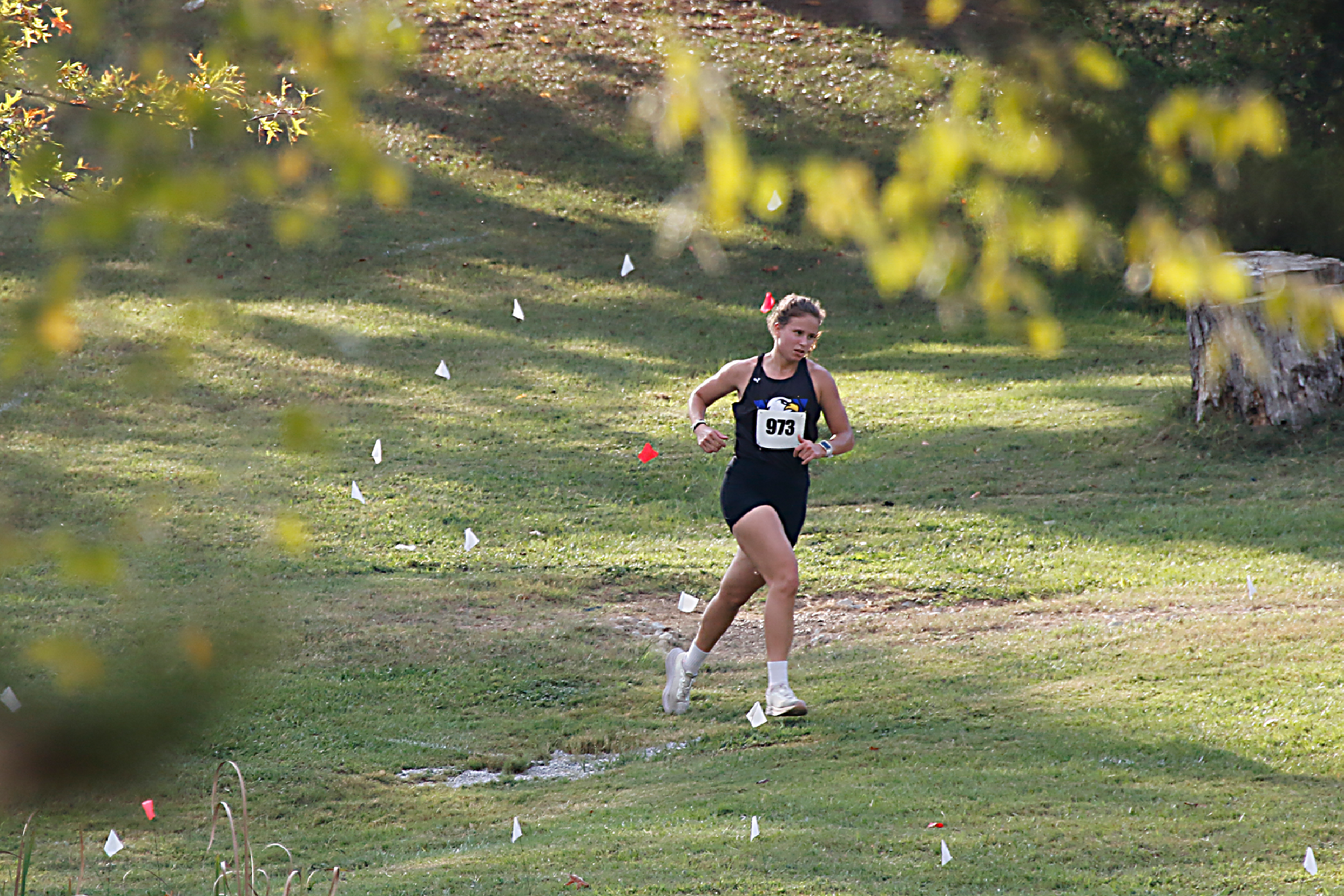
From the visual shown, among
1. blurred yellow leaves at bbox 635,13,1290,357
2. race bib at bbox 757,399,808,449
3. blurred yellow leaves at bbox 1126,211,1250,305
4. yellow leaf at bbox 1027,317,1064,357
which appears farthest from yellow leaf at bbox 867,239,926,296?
race bib at bbox 757,399,808,449

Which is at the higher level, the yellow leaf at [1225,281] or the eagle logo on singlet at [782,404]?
the yellow leaf at [1225,281]

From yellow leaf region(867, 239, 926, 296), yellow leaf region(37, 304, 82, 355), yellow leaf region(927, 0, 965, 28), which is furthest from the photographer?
yellow leaf region(867, 239, 926, 296)

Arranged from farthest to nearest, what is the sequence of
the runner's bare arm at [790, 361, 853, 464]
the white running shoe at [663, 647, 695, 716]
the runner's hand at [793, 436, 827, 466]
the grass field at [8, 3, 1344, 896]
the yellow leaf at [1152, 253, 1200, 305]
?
the white running shoe at [663, 647, 695, 716] → the runner's bare arm at [790, 361, 853, 464] → the runner's hand at [793, 436, 827, 466] → the grass field at [8, 3, 1344, 896] → the yellow leaf at [1152, 253, 1200, 305]

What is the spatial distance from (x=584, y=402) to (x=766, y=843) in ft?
36.8

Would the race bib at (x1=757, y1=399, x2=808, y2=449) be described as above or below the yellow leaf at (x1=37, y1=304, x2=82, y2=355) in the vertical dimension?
below

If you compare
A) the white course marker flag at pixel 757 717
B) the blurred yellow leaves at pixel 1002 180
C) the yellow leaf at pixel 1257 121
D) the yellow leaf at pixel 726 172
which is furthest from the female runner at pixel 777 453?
the yellow leaf at pixel 1257 121

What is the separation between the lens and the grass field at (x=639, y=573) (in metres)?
5.47

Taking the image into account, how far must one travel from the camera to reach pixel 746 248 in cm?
2223

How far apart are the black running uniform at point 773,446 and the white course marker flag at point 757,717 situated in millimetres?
907

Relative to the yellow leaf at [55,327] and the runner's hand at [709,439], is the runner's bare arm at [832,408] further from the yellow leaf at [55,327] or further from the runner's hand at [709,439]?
the yellow leaf at [55,327]

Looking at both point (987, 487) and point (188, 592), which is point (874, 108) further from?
point (188, 592)

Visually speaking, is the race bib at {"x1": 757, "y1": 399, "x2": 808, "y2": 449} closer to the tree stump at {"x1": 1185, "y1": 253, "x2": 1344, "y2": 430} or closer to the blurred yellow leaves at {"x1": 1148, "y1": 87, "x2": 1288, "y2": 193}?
the blurred yellow leaves at {"x1": 1148, "y1": 87, "x2": 1288, "y2": 193}

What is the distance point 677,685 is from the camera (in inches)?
295

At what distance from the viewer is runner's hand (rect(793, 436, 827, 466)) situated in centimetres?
645
